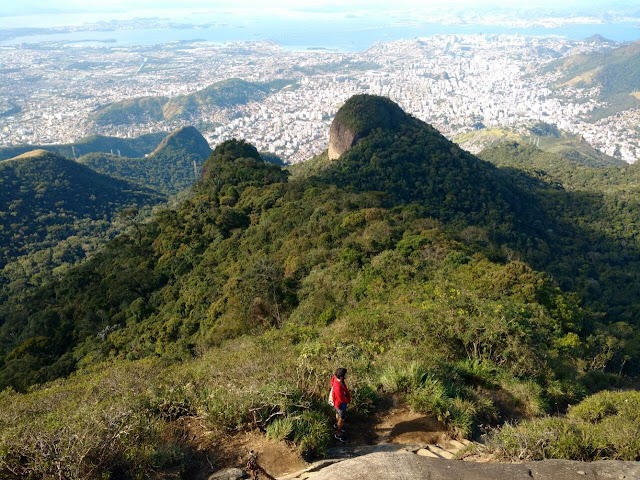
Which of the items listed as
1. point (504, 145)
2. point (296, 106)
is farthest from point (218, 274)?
point (296, 106)

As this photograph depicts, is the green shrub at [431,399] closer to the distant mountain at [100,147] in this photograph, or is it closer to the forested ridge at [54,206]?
the forested ridge at [54,206]

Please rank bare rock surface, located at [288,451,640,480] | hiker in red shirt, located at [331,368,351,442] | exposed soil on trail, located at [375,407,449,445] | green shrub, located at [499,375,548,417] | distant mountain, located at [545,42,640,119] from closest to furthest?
1. bare rock surface, located at [288,451,640,480]
2. hiker in red shirt, located at [331,368,351,442]
3. exposed soil on trail, located at [375,407,449,445]
4. green shrub, located at [499,375,548,417]
5. distant mountain, located at [545,42,640,119]

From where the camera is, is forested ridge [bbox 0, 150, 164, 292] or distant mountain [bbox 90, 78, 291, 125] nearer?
forested ridge [bbox 0, 150, 164, 292]

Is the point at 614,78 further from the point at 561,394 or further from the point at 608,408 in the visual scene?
the point at 608,408

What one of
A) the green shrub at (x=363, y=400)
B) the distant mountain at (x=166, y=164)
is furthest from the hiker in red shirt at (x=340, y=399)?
the distant mountain at (x=166, y=164)

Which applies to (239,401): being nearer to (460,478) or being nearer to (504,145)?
(460,478)

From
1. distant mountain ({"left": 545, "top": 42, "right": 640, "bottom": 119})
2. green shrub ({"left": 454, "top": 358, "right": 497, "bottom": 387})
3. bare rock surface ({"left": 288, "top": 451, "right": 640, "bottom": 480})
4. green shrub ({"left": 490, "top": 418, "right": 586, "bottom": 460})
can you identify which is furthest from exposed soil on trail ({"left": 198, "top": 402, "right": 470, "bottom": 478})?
distant mountain ({"left": 545, "top": 42, "right": 640, "bottom": 119})

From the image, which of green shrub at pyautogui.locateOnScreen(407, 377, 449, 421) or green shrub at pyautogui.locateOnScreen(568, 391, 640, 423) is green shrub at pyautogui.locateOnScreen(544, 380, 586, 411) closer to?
green shrub at pyautogui.locateOnScreen(568, 391, 640, 423)
